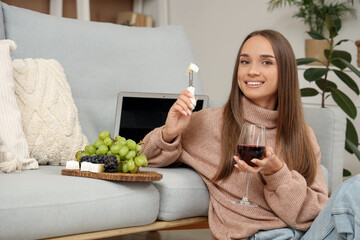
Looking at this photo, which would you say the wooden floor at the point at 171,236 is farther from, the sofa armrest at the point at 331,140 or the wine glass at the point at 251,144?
the wine glass at the point at 251,144

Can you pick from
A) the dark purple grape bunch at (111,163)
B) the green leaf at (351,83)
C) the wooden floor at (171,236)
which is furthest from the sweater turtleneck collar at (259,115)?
the green leaf at (351,83)

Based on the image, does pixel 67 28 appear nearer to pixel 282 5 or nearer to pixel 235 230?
pixel 235 230

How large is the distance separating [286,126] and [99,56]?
3.25 ft

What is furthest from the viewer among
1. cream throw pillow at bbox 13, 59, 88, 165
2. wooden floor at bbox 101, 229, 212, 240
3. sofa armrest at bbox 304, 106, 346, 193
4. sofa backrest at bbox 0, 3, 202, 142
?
wooden floor at bbox 101, 229, 212, 240

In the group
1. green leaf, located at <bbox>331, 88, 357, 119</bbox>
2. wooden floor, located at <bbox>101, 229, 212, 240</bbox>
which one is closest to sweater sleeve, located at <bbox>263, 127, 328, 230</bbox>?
wooden floor, located at <bbox>101, 229, 212, 240</bbox>

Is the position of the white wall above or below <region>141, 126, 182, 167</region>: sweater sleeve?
above

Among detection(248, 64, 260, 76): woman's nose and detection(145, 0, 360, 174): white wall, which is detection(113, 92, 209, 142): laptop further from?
detection(145, 0, 360, 174): white wall

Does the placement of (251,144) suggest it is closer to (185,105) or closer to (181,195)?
(185,105)

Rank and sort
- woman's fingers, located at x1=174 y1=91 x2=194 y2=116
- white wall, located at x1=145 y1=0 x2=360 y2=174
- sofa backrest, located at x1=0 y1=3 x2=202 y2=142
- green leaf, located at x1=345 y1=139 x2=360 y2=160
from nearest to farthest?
woman's fingers, located at x1=174 y1=91 x2=194 y2=116 < sofa backrest, located at x1=0 y1=3 x2=202 y2=142 < green leaf, located at x1=345 y1=139 x2=360 y2=160 < white wall, located at x1=145 y1=0 x2=360 y2=174

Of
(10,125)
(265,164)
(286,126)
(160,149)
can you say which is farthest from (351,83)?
(10,125)

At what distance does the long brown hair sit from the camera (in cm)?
188

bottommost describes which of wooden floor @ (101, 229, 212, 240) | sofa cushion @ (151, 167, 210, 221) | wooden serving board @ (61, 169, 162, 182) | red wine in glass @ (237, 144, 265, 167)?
wooden floor @ (101, 229, 212, 240)

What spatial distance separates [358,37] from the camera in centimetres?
410

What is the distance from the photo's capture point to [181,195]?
6.14ft
